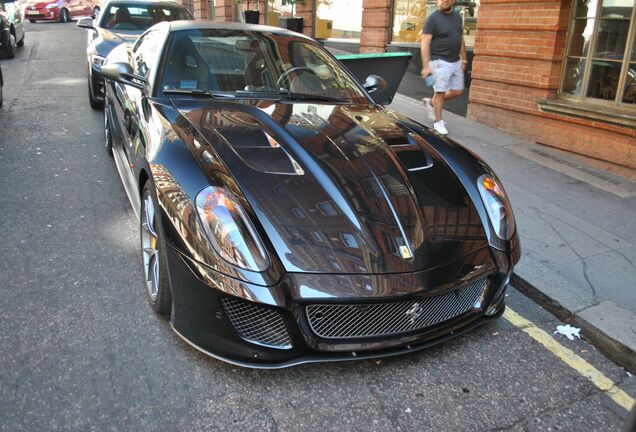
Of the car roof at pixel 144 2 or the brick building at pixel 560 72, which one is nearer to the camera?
the brick building at pixel 560 72

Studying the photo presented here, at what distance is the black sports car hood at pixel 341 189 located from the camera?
245 cm

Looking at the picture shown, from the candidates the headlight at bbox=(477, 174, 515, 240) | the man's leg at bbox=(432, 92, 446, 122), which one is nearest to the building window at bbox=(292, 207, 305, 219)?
the headlight at bbox=(477, 174, 515, 240)

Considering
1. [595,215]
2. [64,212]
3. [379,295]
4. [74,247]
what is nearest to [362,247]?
[379,295]

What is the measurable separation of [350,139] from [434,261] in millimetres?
1053

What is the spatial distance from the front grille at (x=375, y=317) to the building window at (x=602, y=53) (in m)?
4.89

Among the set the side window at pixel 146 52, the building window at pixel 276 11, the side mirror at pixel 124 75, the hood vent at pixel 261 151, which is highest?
the building window at pixel 276 11

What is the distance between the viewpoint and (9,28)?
42.4 ft

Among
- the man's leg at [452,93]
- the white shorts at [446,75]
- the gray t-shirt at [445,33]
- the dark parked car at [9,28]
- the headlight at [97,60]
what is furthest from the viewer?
the dark parked car at [9,28]

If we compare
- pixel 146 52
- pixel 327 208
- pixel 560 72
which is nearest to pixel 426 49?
pixel 560 72

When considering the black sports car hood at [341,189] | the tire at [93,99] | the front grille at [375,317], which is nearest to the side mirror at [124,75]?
the black sports car hood at [341,189]

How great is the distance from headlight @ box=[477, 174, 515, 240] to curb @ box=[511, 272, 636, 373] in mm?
737

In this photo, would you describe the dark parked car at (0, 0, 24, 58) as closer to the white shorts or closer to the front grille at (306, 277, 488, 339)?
the white shorts

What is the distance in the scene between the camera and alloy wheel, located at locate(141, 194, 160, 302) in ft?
9.46

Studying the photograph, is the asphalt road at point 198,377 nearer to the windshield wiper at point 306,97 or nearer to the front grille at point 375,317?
the front grille at point 375,317
